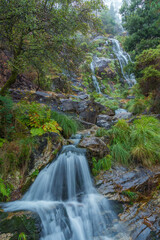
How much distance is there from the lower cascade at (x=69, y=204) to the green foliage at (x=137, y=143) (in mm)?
1305

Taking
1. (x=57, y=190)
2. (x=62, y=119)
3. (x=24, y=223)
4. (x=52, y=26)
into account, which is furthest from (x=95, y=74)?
(x=24, y=223)

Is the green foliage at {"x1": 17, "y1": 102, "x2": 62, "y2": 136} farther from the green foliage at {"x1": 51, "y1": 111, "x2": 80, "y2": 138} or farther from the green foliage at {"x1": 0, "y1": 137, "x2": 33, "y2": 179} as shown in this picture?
the green foliage at {"x1": 51, "y1": 111, "x2": 80, "y2": 138}

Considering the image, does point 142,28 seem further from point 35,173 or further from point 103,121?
point 35,173

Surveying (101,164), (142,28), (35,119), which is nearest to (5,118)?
(35,119)

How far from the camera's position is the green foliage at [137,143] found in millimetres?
4270

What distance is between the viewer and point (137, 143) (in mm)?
4609

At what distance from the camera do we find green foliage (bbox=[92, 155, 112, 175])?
4.31 metres

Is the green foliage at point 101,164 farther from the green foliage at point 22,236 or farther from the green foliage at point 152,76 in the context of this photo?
the green foliage at point 152,76

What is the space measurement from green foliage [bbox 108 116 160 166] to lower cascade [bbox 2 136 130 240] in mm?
1305

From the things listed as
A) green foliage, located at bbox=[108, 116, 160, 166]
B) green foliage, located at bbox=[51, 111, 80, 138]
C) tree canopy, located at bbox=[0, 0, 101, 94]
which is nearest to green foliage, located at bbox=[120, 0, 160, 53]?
tree canopy, located at bbox=[0, 0, 101, 94]

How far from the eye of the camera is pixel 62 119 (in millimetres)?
5973

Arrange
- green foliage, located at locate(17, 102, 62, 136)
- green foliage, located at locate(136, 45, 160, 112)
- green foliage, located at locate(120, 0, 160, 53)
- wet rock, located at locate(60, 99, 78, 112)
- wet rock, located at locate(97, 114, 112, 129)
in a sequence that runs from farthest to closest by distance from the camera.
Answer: green foliage, located at locate(120, 0, 160, 53)
wet rock, located at locate(97, 114, 112, 129)
wet rock, located at locate(60, 99, 78, 112)
green foliage, located at locate(136, 45, 160, 112)
green foliage, located at locate(17, 102, 62, 136)

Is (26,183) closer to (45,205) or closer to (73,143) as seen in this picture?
(45,205)

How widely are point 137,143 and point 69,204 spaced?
2904 millimetres
